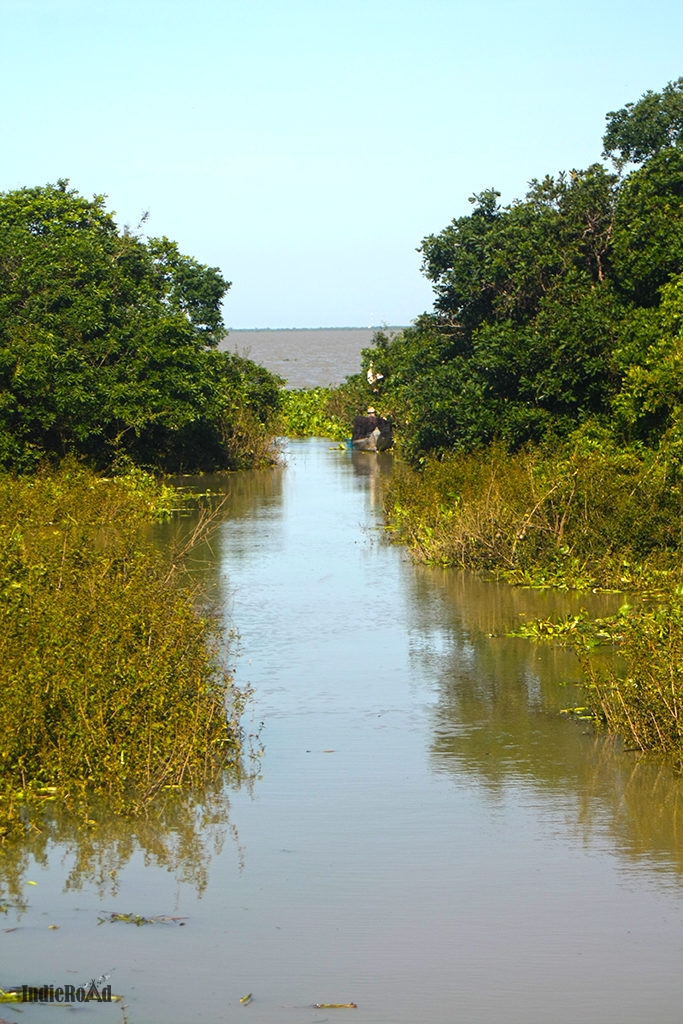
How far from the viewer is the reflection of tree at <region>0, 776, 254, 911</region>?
323 inches

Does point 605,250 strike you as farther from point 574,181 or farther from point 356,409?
point 356,409

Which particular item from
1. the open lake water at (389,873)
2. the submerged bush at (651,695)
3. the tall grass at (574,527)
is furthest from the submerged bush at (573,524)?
the submerged bush at (651,695)

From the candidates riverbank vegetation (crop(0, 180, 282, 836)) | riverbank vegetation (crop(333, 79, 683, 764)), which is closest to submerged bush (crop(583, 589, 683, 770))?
riverbank vegetation (crop(333, 79, 683, 764))

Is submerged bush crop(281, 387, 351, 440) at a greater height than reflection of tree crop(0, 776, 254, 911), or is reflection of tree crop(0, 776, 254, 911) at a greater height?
submerged bush crop(281, 387, 351, 440)

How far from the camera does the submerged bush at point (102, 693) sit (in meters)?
9.07

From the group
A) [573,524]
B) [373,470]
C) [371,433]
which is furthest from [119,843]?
[371,433]

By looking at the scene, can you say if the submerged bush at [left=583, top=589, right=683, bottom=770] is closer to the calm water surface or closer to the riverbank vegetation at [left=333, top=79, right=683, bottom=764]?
the riverbank vegetation at [left=333, top=79, right=683, bottom=764]

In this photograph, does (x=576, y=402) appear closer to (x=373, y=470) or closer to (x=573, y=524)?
(x=573, y=524)

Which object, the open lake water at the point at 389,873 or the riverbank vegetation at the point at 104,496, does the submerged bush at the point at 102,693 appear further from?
the open lake water at the point at 389,873

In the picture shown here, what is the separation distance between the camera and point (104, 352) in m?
30.5

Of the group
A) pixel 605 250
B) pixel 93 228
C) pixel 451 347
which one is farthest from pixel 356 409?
pixel 605 250

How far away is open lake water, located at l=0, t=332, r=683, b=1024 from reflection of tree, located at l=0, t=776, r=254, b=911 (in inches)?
0.7

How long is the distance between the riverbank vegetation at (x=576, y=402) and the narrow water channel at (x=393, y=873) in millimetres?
1054

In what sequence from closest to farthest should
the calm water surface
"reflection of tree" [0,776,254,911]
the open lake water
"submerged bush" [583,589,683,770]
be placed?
the open lake water
"reflection of tree" [0,776,254,911]
"submerged bush" [583,589,683,770]
the calm water surface
